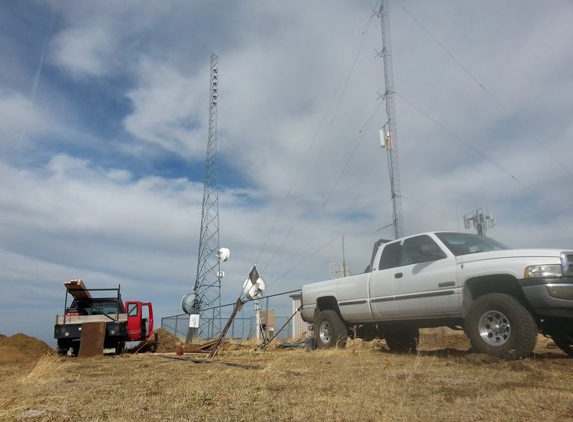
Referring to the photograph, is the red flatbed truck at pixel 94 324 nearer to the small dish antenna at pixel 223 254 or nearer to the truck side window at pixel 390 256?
the truck side window at pixel 390 256

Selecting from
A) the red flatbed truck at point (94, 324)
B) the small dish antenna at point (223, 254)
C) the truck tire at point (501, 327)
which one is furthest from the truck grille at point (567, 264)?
the small dish antenna at point (223, 254)

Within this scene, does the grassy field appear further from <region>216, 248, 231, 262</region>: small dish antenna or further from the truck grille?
<region>216, 248, 231, 262</region>: small dish antenna

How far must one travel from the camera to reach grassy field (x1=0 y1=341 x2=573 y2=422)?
3.82 m

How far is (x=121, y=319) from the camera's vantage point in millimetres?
15242

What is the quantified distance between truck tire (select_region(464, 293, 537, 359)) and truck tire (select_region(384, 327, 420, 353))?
9.83ft

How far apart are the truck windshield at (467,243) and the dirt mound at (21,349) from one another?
37.8 feet

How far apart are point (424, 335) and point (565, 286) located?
9480 millimetres

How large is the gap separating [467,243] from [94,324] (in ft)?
34.9

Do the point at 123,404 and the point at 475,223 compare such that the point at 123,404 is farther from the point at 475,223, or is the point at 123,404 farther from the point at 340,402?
the point at 475,223

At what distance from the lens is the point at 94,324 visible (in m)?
13.8

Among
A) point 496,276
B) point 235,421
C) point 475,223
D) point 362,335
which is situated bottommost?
point 235,421

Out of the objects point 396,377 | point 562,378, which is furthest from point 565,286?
point 396,377

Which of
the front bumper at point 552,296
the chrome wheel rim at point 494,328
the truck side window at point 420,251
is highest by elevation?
the truck side window at point 420,251

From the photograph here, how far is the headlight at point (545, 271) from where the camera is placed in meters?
6.26
